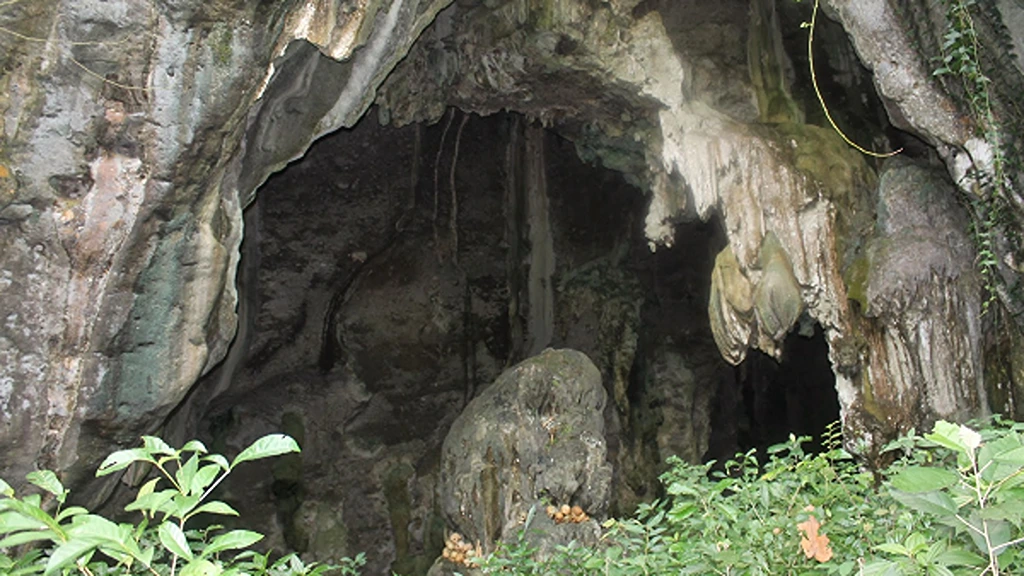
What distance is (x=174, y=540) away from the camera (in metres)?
1.56

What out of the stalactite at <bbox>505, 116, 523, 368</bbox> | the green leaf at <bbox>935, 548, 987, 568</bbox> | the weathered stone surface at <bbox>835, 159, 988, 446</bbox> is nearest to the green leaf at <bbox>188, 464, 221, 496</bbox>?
the green leaf at <bbox>935, 548, 987, 568</bbox>

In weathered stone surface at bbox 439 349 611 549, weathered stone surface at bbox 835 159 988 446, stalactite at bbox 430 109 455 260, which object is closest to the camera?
weathered stone surface at bbox 835 159 988 446

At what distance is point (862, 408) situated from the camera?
5.19m

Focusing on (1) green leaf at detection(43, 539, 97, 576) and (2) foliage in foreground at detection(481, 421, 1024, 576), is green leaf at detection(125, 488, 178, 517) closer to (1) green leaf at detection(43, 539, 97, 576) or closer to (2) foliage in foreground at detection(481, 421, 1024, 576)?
(1) green leaf at detection(43, 539, 97, 576)

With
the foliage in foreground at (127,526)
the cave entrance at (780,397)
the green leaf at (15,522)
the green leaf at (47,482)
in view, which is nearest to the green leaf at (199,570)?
the foliage in foreground at (127,526)

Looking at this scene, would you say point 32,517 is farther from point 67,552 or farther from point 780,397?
point 780,397

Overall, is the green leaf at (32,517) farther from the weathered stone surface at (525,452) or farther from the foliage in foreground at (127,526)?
the weathered stone surface at (525,452)

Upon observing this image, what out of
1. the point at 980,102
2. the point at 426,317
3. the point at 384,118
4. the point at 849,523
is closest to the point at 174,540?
the point at 849,523

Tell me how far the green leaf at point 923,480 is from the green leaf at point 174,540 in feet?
4.26

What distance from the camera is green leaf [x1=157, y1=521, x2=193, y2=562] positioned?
153 centimetres

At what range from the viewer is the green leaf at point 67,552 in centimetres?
138

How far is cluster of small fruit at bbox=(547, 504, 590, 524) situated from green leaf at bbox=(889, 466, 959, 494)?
3.77 m

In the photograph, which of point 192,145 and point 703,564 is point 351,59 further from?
point 703,564

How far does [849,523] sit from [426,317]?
569 centimetres
